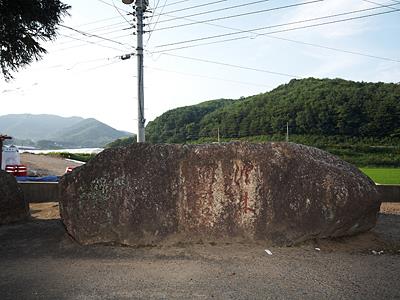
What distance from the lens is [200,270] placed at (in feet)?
17.0

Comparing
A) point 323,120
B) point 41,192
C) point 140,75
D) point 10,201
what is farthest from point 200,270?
point 323,120

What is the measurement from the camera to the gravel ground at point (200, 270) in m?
4.41

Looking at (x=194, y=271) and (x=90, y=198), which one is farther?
(x=90, y=198)

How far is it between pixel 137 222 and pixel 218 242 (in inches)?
56.0

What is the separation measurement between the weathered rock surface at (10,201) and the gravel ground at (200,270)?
143 centimetres

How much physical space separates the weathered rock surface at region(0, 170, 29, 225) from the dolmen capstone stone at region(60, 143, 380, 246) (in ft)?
8.30

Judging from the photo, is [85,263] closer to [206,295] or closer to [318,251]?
[206,295]

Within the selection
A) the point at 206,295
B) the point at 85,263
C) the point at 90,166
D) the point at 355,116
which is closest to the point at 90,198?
the point at 90,166

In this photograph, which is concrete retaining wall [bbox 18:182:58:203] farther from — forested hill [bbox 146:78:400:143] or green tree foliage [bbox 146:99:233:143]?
forested hill [bbox 146:78:400:143]

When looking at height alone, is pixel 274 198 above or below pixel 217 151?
below

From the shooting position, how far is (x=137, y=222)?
6367mm

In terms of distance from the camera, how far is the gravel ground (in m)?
4.41

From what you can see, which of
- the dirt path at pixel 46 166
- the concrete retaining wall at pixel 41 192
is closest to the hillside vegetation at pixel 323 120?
the dirt path at pixel 46 166

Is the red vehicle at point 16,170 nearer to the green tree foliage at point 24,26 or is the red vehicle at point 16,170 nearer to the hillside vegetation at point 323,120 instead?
the green tree foliage at point 24,26
